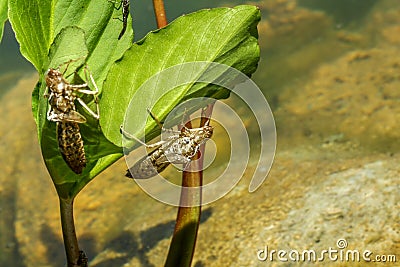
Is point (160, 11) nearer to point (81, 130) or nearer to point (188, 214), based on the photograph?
point (81, 130)

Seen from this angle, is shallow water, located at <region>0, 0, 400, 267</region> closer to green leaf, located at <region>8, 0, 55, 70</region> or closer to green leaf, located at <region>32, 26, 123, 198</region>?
green leaf, located at <region>32, 26, 123, 198</region>

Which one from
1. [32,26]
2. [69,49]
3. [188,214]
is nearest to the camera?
[69,49]

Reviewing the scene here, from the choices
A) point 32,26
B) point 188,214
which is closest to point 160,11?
point 32,26

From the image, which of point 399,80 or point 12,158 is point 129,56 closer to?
point 12,158

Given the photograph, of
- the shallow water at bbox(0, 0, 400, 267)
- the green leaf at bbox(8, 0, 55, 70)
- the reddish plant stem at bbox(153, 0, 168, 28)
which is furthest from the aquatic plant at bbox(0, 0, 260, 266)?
the shallow water at bbox(0, 0, 400, 267)

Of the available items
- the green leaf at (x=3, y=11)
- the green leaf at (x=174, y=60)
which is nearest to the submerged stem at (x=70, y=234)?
the green leaf at (x=174, y=60)

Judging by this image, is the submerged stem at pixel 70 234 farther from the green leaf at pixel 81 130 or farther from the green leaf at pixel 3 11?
the green leaf at pixel 3 11

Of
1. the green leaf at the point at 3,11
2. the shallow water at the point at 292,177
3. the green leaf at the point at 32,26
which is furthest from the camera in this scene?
the shallow water at the point at 292,177
